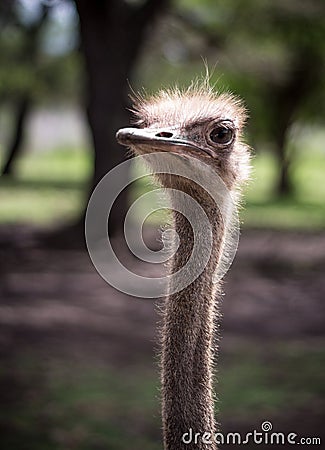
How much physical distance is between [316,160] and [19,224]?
57.2 feet

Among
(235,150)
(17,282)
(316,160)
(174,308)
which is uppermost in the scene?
(316,160)

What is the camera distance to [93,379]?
18.5 feet

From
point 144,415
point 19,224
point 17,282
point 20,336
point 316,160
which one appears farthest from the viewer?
point 316,160

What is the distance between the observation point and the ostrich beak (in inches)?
67.9

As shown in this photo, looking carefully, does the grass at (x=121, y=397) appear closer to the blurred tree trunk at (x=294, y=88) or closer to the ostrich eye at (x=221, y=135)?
the ostrich eye at (x=221, y=135)

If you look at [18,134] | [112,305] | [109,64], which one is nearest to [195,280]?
[112,305]

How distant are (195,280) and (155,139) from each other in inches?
→ 15.9

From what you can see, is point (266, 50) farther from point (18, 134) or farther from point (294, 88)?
point (18, 134)

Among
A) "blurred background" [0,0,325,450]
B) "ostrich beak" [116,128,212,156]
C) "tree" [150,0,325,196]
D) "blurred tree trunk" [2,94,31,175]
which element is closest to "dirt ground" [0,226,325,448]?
"blurred background" [0,0,325,450]

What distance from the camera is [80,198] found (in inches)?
621

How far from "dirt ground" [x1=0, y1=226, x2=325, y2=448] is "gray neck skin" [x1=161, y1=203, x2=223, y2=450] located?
293 cm

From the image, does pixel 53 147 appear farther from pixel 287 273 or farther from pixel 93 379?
pixel 93 379

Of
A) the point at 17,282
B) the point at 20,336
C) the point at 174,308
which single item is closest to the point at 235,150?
the point at 174,308

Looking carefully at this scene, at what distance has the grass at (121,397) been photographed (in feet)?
15.4
